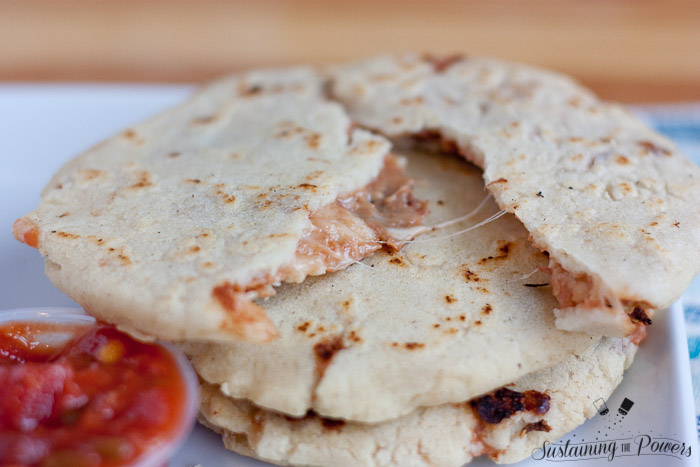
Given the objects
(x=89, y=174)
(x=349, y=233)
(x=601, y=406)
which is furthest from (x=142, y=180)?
(x=601, y=406)

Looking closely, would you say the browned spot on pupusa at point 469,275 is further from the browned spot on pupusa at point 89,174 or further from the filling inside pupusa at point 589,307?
the browned spot on pupusa at point 89,174

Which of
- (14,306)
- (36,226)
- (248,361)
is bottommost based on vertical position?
(14,306)

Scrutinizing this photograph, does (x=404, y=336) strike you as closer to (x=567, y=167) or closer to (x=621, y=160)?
(x=567, y=167)

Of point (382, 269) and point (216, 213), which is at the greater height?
point (216, 213)

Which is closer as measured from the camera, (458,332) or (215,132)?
(458,332)

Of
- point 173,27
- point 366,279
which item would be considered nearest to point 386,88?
point 366,279

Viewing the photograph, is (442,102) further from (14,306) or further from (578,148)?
(14,306)

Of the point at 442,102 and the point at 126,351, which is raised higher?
the point at 442,102
